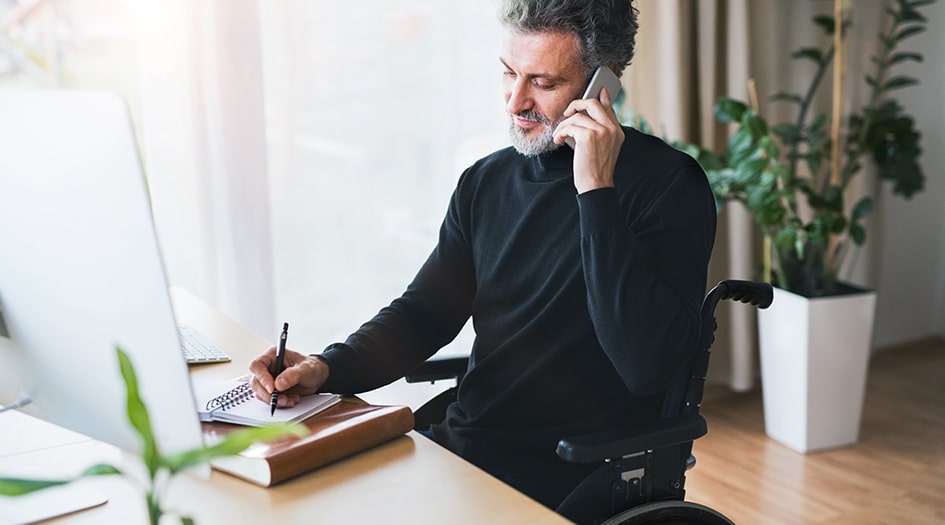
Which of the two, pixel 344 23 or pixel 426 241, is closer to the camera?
pixel 344 23

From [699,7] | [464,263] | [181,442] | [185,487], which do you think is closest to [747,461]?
[699,7]

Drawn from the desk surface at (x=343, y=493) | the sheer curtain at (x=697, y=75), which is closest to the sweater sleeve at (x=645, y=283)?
the desk surface at (x=343, y=493)

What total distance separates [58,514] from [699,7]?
100 inches

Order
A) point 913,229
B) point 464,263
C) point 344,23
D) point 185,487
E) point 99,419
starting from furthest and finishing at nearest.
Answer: point 913,229
point 344,23
point 464,263
point 185,487
point 99,419

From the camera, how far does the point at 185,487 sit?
1.14 m

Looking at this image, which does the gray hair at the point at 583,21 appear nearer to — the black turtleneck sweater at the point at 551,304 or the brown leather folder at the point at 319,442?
the black turtleneck sweater at the point at 551,304

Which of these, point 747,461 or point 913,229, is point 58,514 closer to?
point 747,461

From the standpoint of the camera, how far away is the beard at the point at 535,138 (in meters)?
1.64

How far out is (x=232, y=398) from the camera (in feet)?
4.45

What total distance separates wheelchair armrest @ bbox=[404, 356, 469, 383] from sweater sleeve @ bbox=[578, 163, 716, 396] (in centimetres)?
37

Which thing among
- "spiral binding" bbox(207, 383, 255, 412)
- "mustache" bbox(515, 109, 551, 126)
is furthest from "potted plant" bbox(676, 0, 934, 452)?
"spiral binding" bbox(207, 383, 255, 412)

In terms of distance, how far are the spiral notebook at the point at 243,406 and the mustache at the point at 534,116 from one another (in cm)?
56

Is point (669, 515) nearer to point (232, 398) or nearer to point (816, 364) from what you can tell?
point (232, 398)

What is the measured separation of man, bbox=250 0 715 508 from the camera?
1430mm
